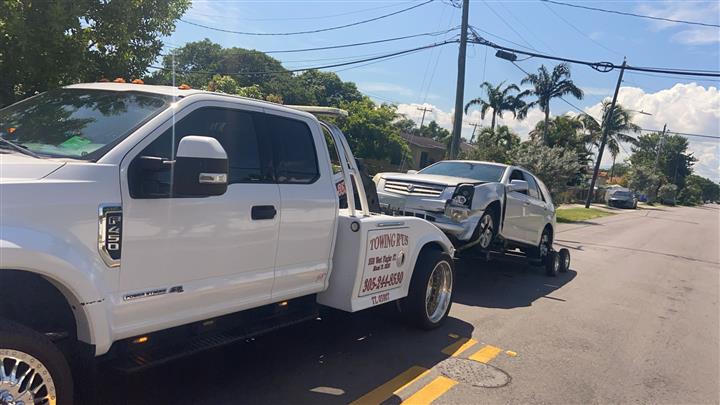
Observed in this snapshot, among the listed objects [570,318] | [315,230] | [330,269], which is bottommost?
[570,318]

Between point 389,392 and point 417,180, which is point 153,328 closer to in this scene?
point 389,392

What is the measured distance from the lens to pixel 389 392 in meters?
4.47

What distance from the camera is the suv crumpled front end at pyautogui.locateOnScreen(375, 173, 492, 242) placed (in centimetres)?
812

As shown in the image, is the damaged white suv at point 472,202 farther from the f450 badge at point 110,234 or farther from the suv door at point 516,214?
the f450 badge at point 110,234

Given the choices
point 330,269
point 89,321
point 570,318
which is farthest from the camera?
point 570,318

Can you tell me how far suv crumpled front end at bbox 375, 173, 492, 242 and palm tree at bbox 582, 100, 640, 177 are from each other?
157 ft

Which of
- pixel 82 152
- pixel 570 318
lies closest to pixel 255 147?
pixel 82 152

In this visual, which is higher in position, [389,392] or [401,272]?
[401,272]

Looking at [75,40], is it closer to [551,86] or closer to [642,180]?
[551,86]

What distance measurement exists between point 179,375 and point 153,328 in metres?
1.10

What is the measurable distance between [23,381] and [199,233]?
48.5 inches

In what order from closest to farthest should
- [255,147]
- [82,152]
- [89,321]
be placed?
[89,321]
[82,152]
[255,147]

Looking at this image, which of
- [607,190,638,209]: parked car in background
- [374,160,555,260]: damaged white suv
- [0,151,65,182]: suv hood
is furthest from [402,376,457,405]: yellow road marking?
[607,190,638,209]: parked car in background

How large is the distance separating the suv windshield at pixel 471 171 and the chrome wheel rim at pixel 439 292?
11.7 ft
